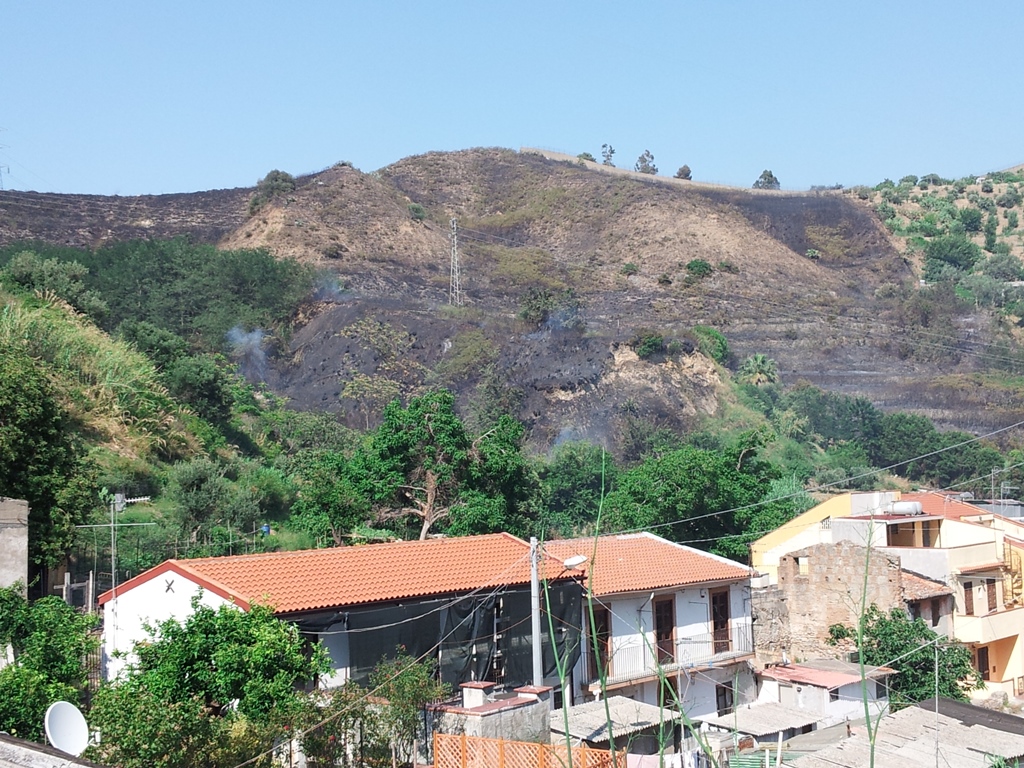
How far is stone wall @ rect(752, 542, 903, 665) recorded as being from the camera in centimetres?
2169

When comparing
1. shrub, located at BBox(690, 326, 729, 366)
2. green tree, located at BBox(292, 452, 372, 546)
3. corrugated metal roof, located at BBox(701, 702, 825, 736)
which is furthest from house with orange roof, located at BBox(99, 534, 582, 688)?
shrub, located at BBox(690, 326, 729, 366)

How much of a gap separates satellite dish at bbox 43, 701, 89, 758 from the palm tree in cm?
6058

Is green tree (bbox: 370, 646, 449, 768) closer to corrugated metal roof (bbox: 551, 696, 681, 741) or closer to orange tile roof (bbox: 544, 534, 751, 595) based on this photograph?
corrugated metal roof (bbox: 551, 696, 681, 741)

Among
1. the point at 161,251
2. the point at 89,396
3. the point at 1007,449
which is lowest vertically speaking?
the point at 1007,449

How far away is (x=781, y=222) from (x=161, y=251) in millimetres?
62177

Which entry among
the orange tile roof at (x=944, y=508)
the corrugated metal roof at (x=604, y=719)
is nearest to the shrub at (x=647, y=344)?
the orange tile roof at (x=944, y=508)

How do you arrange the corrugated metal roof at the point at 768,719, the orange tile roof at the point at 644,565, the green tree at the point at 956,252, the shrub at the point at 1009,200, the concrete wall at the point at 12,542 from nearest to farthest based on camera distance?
the concrete wall at the point at 12,542 → the corrugated metal roof at the point at 768,719 → the orange tile roof at the point at 644,565 → the green tree at the point at 956,252 → the shrub at the point at 1009,200

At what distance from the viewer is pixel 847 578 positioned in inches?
896

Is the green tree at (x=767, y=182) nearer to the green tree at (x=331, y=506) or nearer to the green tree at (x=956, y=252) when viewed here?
the green tree at (x=956, y=252)

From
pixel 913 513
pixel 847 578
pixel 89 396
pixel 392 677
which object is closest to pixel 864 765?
pixel 392 677

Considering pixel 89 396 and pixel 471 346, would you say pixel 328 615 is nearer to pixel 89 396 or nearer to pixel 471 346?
pixel 89 396

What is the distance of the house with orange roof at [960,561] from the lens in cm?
2341

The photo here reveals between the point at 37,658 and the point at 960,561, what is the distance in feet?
62.4

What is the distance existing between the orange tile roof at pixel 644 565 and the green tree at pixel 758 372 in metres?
47.9
